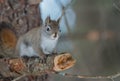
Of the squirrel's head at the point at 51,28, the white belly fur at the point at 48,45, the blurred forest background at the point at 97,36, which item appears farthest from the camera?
the blurred forest background at the point at 97,36

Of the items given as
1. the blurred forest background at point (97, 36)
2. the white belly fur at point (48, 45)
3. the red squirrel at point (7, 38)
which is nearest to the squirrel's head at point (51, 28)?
the white belly fur at point (48, 45)

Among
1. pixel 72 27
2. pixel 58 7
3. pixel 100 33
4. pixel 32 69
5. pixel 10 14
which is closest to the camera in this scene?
pixel 32 69

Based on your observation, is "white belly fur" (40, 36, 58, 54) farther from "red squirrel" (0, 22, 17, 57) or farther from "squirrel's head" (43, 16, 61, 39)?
"red squirrel" (0, 22, 17, 57)

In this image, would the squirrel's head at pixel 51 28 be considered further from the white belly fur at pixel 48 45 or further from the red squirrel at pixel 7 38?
the red squirrel at pixel 7 38

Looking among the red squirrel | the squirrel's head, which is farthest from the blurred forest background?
the squirrel's head

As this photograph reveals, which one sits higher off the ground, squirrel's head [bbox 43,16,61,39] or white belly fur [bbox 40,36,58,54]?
squirrel's head [bbox 43,16,61,39]

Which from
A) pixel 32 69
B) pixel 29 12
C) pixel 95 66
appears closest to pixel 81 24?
pixel 95 66

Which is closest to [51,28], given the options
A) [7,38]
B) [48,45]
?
[48,45]

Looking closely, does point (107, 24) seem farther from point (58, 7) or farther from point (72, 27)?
point (58, 7)
